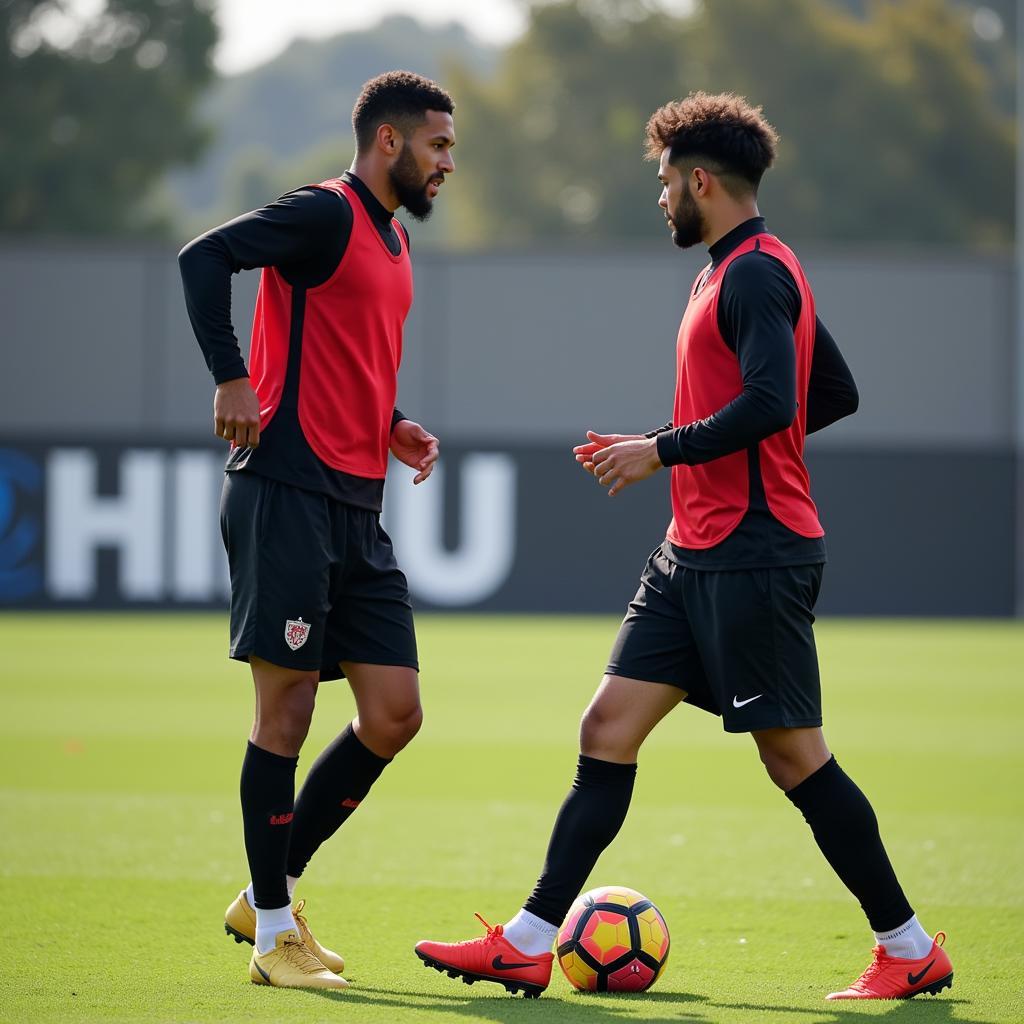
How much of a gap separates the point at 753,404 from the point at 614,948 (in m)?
1.60

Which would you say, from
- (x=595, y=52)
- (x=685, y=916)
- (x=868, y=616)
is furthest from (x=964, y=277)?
(x=595, y=52)

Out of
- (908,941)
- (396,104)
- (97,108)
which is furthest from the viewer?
(97,108)

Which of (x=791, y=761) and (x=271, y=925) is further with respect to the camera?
(x=271, y=925)

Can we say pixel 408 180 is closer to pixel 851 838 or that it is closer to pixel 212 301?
pixel 212 301

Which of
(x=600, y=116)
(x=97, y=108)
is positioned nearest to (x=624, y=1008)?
(x=97, y=108)

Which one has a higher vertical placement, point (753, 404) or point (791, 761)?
point (753, 404)

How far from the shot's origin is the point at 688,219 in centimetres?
510

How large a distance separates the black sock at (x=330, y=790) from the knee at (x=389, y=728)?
0.04m

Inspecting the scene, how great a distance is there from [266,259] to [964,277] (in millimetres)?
23998

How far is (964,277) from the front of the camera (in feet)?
90.1

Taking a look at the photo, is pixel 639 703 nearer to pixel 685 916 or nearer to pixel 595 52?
pixel 685 916

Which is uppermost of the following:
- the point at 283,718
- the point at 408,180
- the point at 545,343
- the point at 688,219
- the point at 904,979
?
the point at 545,343

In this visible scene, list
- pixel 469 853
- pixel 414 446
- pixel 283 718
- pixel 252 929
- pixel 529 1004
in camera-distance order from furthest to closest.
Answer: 1. pixel 469 853
2. pixel 414 446
3. pixel 252 929
4. pixel 283 718
5. pixel 529 1004

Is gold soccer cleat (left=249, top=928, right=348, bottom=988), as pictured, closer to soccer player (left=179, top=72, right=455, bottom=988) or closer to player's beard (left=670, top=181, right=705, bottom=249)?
soccer player (left=179, top=72, right=455, bottom=988)
